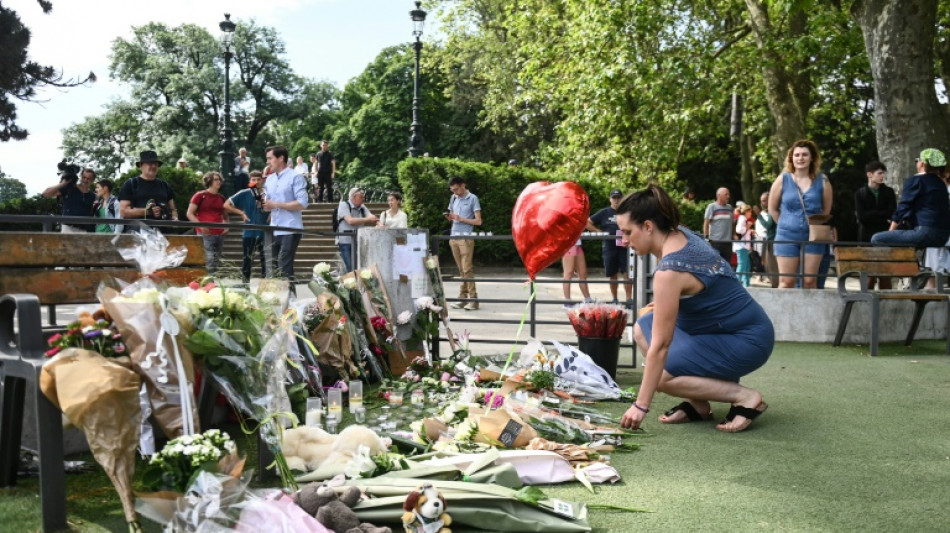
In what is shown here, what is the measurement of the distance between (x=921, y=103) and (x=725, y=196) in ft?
14.5

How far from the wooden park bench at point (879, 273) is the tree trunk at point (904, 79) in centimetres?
281

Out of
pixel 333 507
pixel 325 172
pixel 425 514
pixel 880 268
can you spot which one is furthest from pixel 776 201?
pixel 325 172

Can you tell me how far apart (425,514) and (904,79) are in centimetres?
1059

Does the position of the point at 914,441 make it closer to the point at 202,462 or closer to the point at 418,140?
the point at 202,462

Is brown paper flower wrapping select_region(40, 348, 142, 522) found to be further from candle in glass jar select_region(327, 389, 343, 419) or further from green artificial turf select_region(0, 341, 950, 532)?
candle in glass jar select_region(327, 389, 343, 419)

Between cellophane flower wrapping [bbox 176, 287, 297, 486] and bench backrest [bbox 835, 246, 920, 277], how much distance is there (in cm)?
705

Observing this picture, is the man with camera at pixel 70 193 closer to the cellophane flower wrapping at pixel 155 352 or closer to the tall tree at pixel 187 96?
the cellophane flower wrapping at pixel 155 352

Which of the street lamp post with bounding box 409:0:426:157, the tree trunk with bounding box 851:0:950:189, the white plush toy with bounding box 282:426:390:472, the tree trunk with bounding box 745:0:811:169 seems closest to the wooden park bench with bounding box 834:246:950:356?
the tree trunk with bounding box 851:0:950:189

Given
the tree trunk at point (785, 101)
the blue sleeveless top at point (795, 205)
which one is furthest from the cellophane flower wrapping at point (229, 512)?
the tree trunk at point (785, 101)

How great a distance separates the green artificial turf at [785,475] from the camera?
3.34 m

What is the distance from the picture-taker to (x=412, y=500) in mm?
3096

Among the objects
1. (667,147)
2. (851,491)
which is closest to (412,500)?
(851,491)

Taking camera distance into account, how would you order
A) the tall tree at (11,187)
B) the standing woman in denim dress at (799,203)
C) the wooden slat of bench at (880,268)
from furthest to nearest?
the tall tree at (11,187) < the standing woman in denim dress at (799,203) < the wooden slat of bench at (880,268)

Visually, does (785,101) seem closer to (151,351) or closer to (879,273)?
Result: (879,273)
